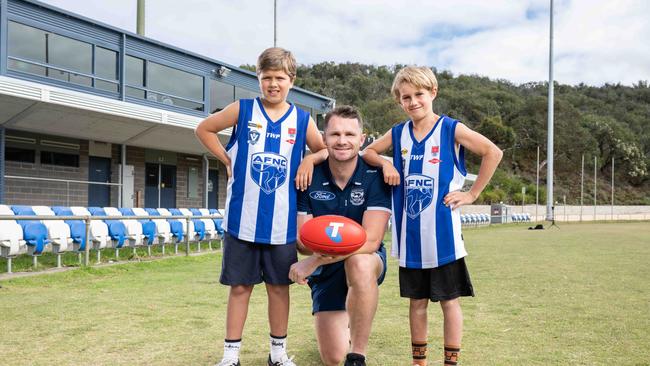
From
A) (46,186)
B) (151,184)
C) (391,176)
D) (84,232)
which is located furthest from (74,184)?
(391,176)

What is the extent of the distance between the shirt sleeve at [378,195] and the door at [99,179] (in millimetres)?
15348

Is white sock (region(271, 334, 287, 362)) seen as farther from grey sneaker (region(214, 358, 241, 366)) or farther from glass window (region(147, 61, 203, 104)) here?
glass window (region(147, 61, 203, 104))

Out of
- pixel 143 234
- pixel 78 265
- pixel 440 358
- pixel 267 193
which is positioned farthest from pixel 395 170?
pixel 143 234

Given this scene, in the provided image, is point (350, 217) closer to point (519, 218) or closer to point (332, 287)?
point (332, 287)

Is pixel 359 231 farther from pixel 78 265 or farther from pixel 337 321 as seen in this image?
pixel 78 265

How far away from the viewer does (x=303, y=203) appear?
3553 millimetres

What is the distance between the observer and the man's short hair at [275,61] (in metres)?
3.35

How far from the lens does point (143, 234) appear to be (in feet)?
35.6

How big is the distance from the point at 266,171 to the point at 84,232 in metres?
6.78

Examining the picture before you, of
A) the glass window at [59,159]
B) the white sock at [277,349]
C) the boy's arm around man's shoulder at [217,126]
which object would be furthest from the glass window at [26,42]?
the white sock at [277,349]

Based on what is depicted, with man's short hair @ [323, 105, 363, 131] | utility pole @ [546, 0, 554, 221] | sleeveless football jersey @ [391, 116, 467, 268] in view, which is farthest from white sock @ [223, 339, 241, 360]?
utility pole @ [546, 0, 554, 221]

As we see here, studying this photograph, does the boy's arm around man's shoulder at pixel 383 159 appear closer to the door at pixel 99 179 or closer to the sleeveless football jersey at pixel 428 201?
the sleeveless football jersey at pixel 428 201

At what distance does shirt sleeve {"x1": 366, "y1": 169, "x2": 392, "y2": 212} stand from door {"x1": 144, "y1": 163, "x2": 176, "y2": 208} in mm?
16985

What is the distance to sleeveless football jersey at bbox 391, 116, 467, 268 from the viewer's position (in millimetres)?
3328
